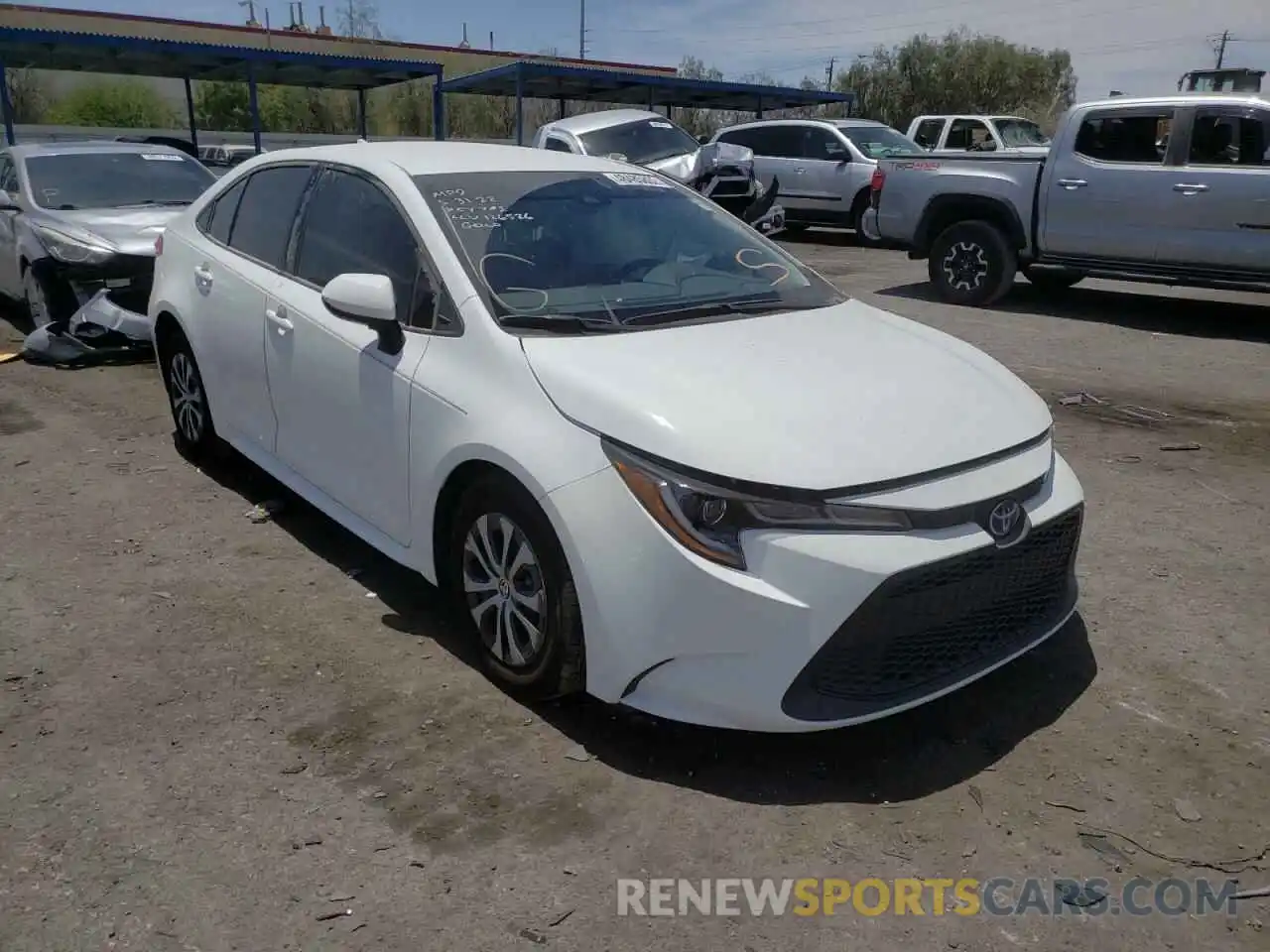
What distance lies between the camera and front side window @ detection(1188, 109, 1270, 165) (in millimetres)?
9125

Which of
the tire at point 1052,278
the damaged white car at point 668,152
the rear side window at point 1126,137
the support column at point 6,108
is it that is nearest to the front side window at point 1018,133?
the damaged white car at point 668,152

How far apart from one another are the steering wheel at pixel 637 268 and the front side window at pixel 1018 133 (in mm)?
16643

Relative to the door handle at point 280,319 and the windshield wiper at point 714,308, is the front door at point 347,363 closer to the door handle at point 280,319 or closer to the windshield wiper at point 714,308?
the door handle at point 280,319

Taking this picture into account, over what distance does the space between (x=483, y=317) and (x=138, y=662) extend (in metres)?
1.72

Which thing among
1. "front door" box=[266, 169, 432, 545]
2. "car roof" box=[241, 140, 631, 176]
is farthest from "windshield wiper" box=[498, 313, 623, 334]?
"car roof" box=[241, 140, 631, 176]

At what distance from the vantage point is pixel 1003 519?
118 inches

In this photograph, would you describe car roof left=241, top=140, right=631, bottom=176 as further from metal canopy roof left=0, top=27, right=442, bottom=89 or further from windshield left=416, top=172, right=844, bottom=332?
metal canopy roof left=0, top=27, right=442, bottom=89

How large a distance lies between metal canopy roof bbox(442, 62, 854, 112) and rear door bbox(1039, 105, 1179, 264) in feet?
55.7

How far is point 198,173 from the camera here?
31.3 feet

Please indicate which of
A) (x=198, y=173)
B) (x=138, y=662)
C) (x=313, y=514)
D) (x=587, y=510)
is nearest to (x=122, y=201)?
(x=198, y=173)

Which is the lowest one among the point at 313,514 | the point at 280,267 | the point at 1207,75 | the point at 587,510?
the point at 313,514

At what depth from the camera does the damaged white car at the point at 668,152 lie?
14.0 meters

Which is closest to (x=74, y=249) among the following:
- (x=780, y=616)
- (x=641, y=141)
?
(x=780, y=616)

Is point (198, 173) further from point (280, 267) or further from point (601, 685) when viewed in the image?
point (601, 685)
